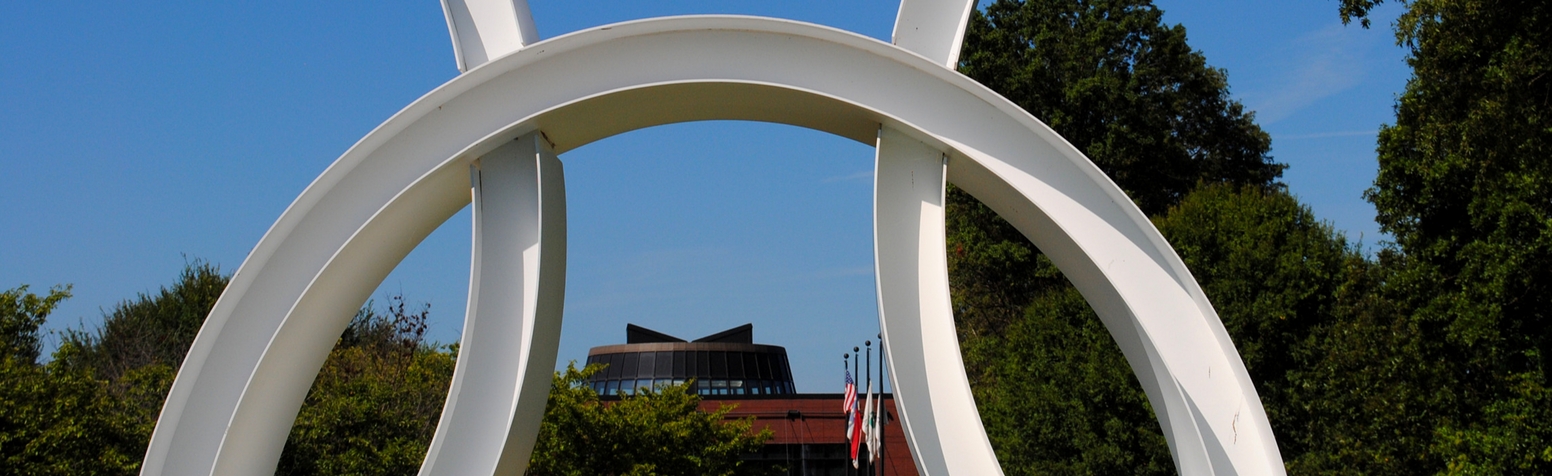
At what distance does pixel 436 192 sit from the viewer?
1036 centimetres

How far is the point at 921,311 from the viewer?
9945 mm

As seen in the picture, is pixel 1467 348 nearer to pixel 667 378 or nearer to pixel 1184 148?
pixel 1184 148

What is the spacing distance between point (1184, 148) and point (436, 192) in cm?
2456

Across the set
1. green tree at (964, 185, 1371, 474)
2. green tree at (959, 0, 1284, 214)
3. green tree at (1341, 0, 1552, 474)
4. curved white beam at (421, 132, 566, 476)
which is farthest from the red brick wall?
curved white beam at (421, 132, 566, 476)

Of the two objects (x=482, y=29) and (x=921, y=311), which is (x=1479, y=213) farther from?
(x=482, y=29)

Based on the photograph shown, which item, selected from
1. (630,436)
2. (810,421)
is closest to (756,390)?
(810,421)

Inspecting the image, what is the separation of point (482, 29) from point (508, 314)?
2285 millimetres

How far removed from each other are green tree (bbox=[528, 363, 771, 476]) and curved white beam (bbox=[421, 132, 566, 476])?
15.7 metres

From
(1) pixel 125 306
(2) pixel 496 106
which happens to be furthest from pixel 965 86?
(1) pixel 125 306

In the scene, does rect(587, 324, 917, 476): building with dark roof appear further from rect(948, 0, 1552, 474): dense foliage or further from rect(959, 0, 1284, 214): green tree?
rect(959, 0, 1284, 214): green tree

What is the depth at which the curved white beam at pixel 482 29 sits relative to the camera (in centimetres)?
1020

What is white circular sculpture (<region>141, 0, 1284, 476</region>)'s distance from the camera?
9.62 metres

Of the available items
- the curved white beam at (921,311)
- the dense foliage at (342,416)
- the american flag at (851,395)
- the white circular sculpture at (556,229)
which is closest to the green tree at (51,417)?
the dense foliage at (342,416)

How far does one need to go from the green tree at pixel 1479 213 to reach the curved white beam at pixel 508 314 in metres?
9.30
